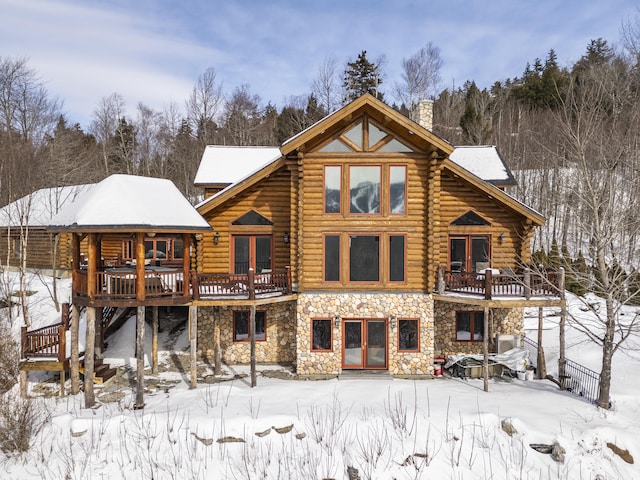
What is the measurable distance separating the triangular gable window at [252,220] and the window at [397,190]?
4.76m

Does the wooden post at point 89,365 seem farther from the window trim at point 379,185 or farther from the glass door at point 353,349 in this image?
the window trim at point 379,185

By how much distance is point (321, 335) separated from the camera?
14.6 m

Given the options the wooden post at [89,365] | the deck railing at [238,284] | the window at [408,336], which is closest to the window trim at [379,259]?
the window at [408,336]

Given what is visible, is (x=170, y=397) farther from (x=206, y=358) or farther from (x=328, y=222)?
(x=328, y=222)

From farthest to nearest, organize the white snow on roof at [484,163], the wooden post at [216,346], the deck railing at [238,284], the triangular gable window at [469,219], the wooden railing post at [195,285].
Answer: the white snow on roof at [484,163] → the triangular gable window at [469,219] → the wooden post at [216,346] → the deck railing at [238,284] → the wooden railing post at [195,285]

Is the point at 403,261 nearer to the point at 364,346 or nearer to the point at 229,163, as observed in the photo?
the point at 364,346

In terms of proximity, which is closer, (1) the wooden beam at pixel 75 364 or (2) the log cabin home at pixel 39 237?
(1) the wooden beam at pixel 75 364

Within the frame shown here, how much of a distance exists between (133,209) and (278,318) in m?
6.97

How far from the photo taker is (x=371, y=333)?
14.6 metres

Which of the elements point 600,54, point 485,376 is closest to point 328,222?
point 485,376

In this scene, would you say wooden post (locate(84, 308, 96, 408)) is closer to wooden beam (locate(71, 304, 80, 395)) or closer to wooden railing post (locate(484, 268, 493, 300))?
wooden beam (locate(71, 304, 80, 395))

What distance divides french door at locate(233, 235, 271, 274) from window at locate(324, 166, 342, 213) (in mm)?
2894

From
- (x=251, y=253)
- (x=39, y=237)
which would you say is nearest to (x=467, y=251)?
(x=251, y=253)

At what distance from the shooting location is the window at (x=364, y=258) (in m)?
14.4
